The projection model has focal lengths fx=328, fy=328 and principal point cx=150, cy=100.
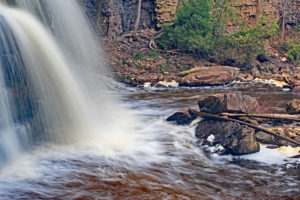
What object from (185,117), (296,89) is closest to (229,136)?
(185,117)

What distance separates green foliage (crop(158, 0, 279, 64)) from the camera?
50.8ft

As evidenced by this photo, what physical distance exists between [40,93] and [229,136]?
3.31 metres

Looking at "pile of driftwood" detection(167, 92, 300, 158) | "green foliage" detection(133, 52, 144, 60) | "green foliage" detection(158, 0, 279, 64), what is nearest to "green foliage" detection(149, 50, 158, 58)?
"green foliage" detection(133, 52, 144, 60)

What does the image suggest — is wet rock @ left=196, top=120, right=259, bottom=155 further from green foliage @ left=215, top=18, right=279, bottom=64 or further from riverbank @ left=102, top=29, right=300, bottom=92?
green foliage @ left=215, top=18, right=279, bottom=64

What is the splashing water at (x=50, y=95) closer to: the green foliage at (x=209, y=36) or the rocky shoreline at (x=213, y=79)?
the rocky shoreline at (x=213, y=79)

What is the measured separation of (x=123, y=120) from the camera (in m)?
7.58

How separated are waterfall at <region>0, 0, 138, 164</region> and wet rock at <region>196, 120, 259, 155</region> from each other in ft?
4.90

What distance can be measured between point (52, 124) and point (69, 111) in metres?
0.46

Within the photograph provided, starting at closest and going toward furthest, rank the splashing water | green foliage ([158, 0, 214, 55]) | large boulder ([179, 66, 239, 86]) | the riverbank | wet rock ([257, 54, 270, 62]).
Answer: the splashing water → large boulder ([179, 66, 239, 86]) → the riverbank → green foliage ([158, 0, 214, 55]) → wet rock ([257, 54, 270, 62])

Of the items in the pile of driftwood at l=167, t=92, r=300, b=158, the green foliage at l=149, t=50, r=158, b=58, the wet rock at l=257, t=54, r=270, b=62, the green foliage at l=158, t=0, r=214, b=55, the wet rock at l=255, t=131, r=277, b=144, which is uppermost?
the green foliage at l=158, t=0, r=214, b=55

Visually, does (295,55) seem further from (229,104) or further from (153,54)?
(229,104)

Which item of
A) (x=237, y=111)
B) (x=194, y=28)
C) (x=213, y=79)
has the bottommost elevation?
(x=213, y=79)

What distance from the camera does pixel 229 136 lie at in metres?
5.32

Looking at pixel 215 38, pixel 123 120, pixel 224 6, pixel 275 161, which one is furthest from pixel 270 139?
pixel 224 6
